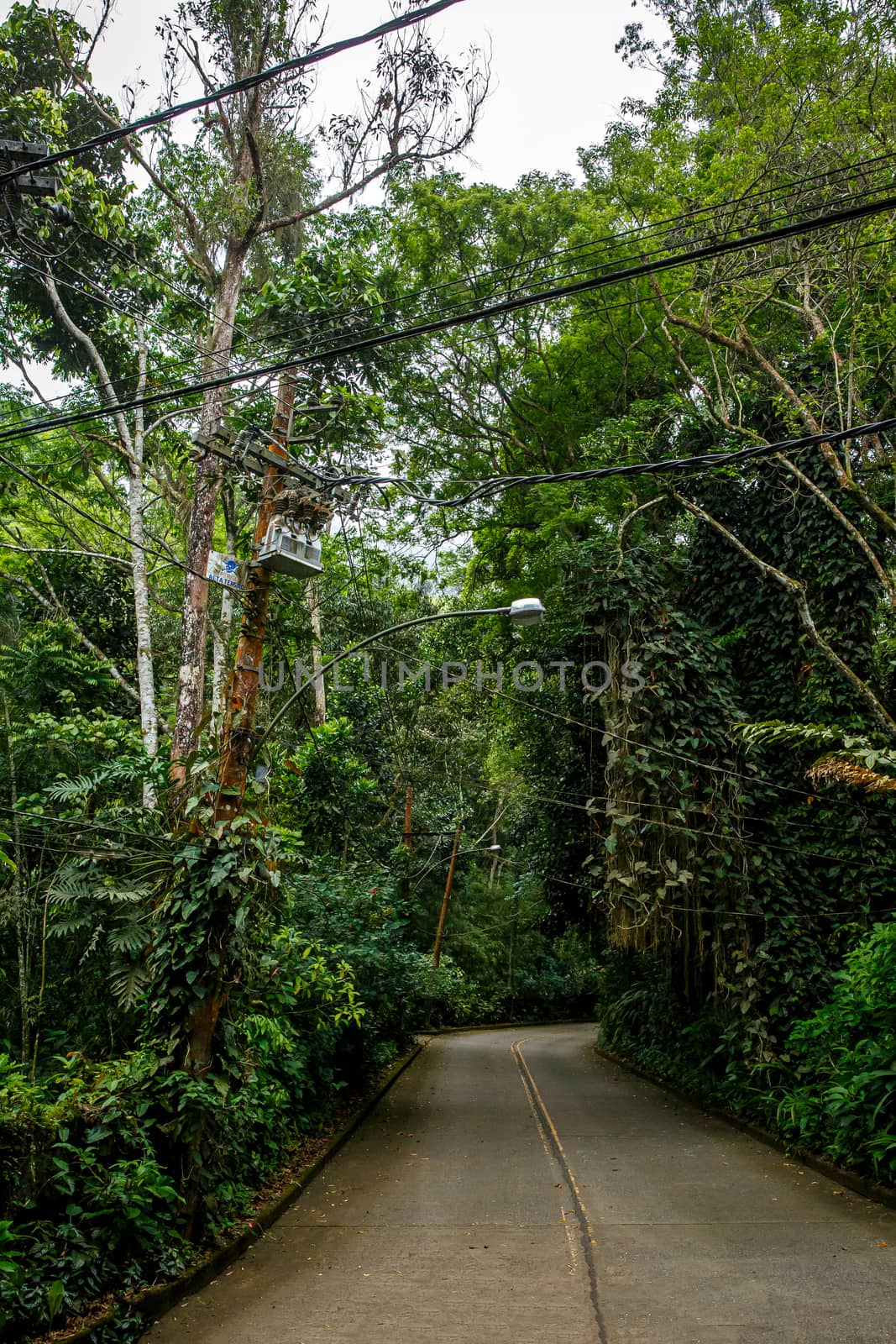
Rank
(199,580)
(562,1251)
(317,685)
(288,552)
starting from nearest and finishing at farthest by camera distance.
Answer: (562,1251), (288,552), (199,580), (317,685)

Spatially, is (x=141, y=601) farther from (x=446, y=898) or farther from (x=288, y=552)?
(x=446, y=898)

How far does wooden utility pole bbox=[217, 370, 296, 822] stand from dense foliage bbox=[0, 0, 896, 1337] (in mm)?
117

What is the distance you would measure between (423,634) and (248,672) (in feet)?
37.3

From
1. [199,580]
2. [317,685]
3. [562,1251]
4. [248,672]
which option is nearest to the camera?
[562,1251]

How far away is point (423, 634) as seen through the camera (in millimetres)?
17750

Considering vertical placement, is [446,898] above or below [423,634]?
below

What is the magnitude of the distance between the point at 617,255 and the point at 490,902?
1991 centimetres

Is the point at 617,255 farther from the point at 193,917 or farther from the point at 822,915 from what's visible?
the point at 193,917

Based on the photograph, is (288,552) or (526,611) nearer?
(526,611)

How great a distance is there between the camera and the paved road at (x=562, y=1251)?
15.1 ft

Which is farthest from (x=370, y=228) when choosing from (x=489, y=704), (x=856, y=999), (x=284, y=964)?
(x=856, y=999)

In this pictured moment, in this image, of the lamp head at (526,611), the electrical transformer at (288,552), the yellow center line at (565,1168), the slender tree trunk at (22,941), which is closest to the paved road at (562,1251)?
the yellow center line at (565,1168)

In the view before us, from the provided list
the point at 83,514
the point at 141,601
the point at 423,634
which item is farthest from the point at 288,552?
the point at 423,634

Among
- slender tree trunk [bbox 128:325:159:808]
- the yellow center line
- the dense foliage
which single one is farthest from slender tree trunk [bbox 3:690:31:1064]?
the yellow center line
